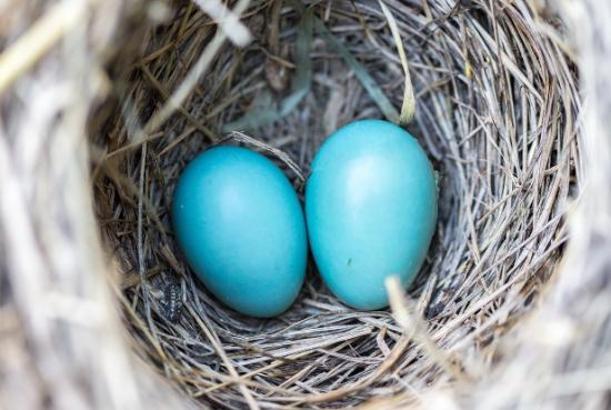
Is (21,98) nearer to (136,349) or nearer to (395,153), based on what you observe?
(136,349)

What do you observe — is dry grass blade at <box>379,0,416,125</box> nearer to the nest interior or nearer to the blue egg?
the nest interior

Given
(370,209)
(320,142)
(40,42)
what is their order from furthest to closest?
1. (320,142)
2. (370,209)
3. (40,42)

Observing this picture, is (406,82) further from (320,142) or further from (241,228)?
(241,228)

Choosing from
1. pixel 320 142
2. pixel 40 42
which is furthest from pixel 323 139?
pixel 40 42

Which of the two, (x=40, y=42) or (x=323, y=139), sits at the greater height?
(x=323, y=139)

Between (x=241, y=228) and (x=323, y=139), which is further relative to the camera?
(x=323, y=139)

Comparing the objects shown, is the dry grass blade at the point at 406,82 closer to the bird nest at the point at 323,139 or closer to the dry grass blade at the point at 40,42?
the bird nest at the point at 323,139

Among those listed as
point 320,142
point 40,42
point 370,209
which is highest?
point 320,142

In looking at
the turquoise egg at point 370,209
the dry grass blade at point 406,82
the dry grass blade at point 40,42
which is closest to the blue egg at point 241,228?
the turquoise egg at point 370,209

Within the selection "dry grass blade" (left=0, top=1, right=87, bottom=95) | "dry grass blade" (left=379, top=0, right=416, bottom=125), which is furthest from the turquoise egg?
"dry grass blade" (left=0, top=1, right=87, bottom=95)
